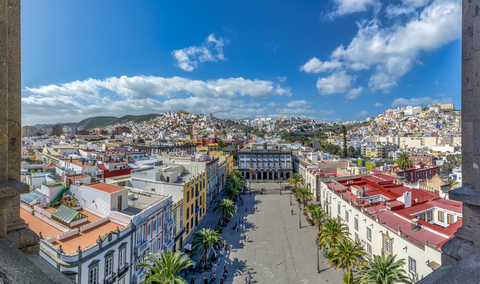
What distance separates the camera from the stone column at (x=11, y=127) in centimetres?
314

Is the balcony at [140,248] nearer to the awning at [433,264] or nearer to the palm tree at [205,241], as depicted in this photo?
the palm tree at [205,241]

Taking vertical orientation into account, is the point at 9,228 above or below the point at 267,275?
above

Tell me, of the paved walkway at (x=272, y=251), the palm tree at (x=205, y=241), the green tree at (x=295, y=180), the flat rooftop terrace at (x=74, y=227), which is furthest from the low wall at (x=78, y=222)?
the green tree at (x=295, y=180)

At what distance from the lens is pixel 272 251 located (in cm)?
2325

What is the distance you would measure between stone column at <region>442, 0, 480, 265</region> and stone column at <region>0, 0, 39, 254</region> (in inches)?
247

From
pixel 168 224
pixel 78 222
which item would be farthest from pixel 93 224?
pixel 168 224

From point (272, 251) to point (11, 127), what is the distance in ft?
78.6

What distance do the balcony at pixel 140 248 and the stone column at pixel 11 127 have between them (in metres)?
13.5

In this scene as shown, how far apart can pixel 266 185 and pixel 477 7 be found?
5614cm

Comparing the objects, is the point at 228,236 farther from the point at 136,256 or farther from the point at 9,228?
the point at 9,228

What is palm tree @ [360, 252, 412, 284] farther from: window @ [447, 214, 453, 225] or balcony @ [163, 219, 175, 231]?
balcony @ [163, 219, 175, 231]

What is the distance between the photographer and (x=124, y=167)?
1195 inches

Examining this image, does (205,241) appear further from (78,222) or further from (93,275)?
(78,222)

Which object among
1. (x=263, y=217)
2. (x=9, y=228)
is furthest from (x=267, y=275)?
(x=9, y=228)
